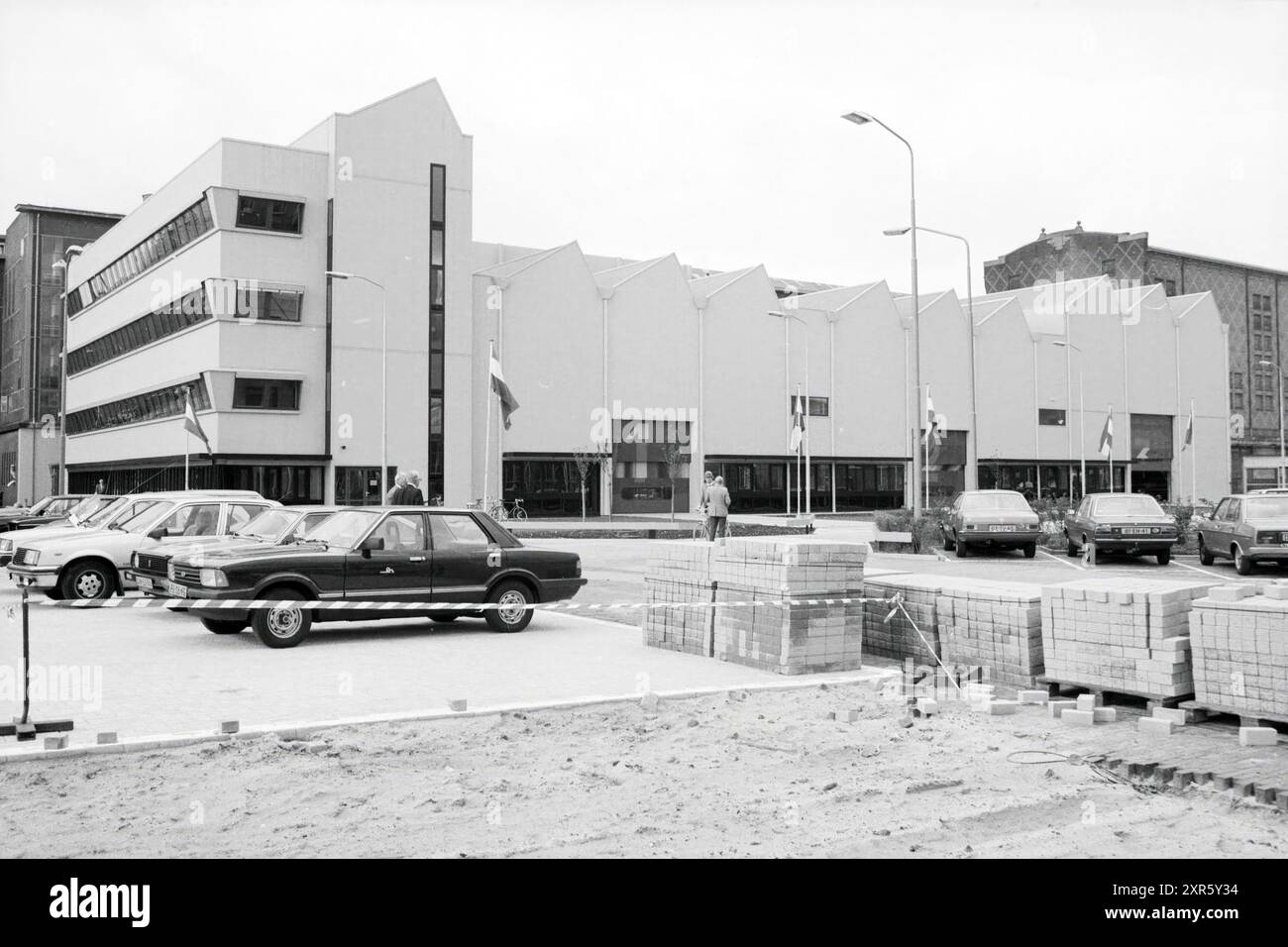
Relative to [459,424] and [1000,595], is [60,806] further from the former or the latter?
[459,424]

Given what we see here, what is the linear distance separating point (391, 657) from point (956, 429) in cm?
5835

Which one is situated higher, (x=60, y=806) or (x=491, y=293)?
(x=491, y=293)

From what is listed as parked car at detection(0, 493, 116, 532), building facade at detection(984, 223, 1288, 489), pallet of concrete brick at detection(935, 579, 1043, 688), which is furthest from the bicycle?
building facade at detection(984, 223, 1288, 489)

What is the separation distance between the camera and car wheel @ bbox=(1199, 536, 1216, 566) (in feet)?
77.4

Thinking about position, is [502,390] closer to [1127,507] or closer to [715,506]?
[715,506]

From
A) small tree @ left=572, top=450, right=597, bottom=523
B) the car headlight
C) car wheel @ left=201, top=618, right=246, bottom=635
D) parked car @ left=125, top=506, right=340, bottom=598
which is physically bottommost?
car wheel @ left=201, top=618, right=246, bottom=635

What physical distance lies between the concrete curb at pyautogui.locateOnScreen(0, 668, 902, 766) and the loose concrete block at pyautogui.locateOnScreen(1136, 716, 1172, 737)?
2.69 m

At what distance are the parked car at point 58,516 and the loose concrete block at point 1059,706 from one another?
760 inches

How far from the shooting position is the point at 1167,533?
77.9ft

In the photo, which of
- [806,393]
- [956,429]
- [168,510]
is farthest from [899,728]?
[956,429]

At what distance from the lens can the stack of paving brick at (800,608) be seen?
34.4ft

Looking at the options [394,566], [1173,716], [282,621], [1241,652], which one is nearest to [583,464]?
[394,566]

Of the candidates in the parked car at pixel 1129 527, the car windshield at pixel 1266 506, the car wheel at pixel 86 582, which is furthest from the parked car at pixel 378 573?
the parked car at pixel 1129 527

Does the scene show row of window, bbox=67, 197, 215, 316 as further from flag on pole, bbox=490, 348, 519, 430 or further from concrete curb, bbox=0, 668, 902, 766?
concrete curb, bbox=0, 668, 902, 766
